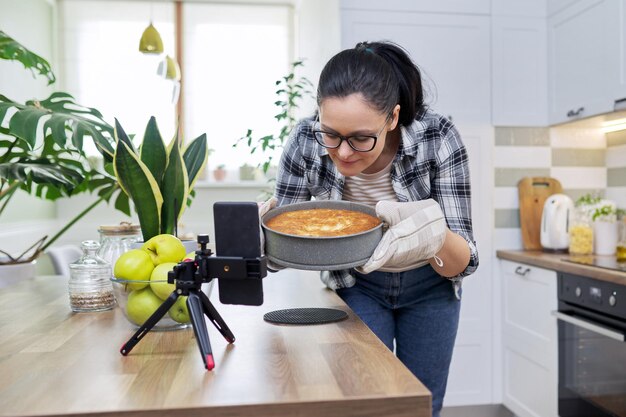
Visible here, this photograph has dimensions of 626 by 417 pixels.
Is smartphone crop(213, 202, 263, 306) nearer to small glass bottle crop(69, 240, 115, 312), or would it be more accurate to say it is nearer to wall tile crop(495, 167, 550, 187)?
small glass bottle crop(69, 240, 115, 312)

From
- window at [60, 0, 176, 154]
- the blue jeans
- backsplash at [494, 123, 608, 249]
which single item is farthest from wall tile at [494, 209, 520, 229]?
window at [60, 0, 176, 154]

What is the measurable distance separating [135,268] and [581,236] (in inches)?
94.3

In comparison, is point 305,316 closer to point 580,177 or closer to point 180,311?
point 180,311

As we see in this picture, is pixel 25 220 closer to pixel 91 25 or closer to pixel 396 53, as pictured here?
pixel 91 25

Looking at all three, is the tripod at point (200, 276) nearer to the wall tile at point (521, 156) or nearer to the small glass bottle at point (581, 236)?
the small glass bottle at point (581, 236)

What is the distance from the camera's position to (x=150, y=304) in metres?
1.08

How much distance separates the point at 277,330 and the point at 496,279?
229 centimetres

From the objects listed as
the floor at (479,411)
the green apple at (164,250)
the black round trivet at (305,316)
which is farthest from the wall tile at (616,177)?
the green apple at (164,250)

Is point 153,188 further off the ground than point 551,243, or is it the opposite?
point 153,188

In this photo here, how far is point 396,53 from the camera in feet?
4.88

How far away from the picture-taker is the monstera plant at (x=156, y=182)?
4.03ft

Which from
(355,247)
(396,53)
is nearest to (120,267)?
(355,247)

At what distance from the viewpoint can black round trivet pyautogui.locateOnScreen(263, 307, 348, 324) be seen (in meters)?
1.15

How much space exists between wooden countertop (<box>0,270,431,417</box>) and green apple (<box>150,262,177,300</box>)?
7 centimetres
